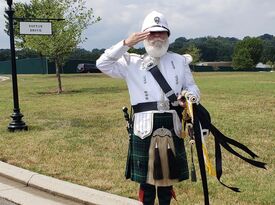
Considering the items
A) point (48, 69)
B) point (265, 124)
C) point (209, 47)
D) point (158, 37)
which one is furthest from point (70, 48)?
point (209, 47)

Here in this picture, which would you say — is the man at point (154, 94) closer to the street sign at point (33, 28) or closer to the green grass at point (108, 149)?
the green grass at point (108, 149)

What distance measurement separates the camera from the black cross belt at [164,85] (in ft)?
12.4

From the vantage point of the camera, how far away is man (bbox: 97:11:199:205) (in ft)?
12.4

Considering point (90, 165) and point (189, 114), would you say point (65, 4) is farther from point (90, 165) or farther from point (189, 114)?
point (189, 114)

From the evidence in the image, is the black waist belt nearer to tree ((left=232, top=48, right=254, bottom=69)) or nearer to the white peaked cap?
the white peaked cap

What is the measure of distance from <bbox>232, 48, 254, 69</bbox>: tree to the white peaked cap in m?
99.2

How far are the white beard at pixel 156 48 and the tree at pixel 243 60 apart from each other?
99.2 meters

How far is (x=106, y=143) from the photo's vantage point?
848cm

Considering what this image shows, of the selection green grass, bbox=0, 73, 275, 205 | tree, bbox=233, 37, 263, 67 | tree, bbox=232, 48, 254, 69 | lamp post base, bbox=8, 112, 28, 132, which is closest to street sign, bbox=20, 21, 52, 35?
lamp post base, bbox=8, 112, 28, 132

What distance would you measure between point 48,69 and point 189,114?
57.9 meters

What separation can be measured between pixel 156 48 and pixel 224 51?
414ft

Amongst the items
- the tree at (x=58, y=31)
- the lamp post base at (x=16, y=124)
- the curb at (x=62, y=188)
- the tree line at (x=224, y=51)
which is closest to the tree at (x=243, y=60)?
the tree line at (x=224, y=51)

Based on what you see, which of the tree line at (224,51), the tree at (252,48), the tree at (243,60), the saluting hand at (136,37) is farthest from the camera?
the tree at (252,48)

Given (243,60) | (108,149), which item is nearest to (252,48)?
(243,60)
